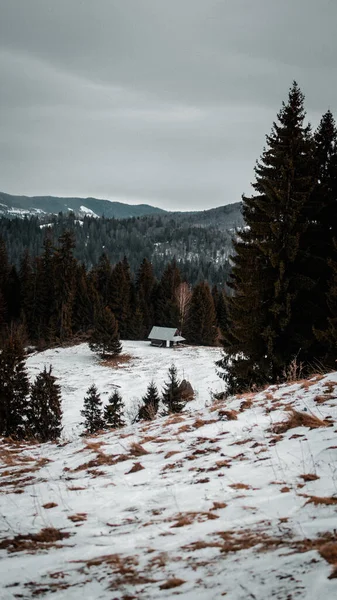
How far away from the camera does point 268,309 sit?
1455 cm

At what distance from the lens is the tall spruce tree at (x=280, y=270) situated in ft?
45.9

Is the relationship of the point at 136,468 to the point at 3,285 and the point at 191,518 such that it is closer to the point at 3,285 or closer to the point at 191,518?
the point at 191,518

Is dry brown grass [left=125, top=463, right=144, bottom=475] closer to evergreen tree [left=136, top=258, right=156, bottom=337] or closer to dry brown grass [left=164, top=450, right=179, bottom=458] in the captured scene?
dry brown grass [left=164, top=450, right=179, bottom=458]

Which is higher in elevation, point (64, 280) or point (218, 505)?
point (64, 280)

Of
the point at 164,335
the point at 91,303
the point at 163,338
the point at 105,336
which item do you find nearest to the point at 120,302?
the point at 91,303

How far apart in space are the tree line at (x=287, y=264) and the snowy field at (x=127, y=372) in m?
10.7

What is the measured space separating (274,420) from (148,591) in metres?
4.11

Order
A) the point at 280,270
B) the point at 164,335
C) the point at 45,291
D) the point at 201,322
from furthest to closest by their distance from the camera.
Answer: the point at 201,322 < the point at 45,291 < the point at 164,335 < the point at 280,270

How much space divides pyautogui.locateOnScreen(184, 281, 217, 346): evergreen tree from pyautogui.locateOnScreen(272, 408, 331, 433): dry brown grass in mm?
57683

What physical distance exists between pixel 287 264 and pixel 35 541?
13266 mm

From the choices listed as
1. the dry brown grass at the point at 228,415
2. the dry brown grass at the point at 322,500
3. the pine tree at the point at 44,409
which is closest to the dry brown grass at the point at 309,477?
the dry brown grass at the point at 322,500

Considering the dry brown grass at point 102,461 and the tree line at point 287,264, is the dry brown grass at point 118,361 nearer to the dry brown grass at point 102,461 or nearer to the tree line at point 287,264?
the tree line at point 287,264

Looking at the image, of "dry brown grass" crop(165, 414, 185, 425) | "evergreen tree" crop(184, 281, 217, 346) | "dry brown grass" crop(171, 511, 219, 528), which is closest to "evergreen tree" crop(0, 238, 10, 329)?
"evergreen tree" crop(184, 281, 217, 346)

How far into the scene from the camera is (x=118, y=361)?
138 ft
